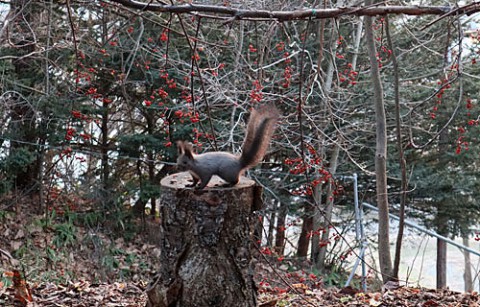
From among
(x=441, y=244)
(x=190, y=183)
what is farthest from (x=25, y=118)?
(x=441, y=244)

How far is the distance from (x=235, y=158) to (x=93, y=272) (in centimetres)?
444

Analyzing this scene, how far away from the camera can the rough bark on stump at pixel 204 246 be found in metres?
2.37

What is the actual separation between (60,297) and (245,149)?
157 cm

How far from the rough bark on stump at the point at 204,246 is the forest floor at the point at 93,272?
0.77 meters

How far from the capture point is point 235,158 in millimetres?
2523

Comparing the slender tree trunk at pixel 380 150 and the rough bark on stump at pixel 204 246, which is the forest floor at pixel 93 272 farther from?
the rough bark on stump at pixel 204 246

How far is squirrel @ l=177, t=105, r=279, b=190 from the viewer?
2.43 m

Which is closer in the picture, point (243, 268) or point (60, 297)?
point (243, 268)

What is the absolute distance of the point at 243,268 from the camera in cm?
244

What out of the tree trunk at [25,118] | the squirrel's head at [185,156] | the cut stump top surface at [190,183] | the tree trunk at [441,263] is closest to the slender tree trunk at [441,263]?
the tree trunk at [441,263]

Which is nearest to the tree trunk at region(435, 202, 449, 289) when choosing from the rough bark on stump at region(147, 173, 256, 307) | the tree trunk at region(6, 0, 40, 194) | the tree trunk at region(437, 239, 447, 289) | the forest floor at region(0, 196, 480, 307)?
the tree trunk at region(437, 239, 447, 289)

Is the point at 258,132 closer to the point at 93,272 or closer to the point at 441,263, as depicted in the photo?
the point at 93,272

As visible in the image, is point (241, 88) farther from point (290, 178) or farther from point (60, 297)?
point (60, 297)

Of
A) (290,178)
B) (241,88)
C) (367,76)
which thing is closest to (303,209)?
(290,178)
